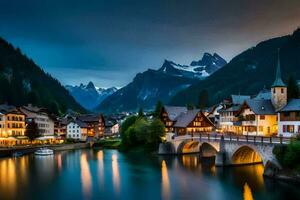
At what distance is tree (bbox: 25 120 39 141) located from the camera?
140 meters

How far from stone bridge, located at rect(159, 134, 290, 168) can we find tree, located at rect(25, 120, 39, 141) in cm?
5407

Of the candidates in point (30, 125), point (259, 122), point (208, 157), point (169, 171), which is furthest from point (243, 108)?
point (30, 125)

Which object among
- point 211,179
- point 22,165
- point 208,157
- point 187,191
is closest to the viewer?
point 187,191

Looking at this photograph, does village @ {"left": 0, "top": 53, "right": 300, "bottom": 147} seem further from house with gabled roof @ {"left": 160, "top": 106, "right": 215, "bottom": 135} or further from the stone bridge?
the stone bridge

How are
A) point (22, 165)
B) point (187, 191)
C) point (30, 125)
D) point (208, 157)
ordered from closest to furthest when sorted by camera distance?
1. point (187, 191)
2. point (22, 165)
3. point (208, 157)
4. point (30, 125)

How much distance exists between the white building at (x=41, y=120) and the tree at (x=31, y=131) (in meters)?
9.82

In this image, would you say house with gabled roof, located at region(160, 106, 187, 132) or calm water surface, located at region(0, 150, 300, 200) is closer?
calm water surface, located at region(0, 150, 300, 200)

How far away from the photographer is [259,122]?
295ft

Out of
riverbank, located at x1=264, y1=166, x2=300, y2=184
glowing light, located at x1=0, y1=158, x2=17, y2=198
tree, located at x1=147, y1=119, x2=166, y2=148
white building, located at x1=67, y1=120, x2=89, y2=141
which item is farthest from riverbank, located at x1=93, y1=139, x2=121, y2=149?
riverbank, located at x1=264, y1=166, x2=300, y2=184

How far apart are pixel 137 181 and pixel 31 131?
267 feet

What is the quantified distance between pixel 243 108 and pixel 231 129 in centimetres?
1784

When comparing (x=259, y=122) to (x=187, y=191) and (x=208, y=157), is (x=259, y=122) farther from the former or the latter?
(x=187, y=191)

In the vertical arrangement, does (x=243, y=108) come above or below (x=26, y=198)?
above

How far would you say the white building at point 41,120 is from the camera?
504ft
